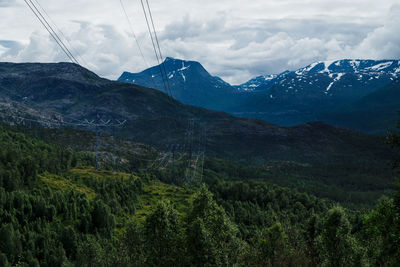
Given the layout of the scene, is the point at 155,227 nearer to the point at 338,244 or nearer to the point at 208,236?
the point at 208,236

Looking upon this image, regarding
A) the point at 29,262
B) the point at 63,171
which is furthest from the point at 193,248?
the point at 63,171

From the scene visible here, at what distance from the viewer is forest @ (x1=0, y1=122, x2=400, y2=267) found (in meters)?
46.1

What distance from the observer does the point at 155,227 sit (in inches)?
2003

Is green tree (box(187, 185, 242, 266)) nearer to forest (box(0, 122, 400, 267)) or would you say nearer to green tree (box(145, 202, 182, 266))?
forest (box(0, 122, 400, 267))

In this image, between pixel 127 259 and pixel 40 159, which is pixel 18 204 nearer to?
pixel 40 159

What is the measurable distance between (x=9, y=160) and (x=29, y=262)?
7448cm

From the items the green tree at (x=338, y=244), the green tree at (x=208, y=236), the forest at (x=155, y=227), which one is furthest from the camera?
the green tree at (x=338, y=244)

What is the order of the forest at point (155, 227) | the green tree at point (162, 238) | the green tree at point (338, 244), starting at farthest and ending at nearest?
the green tree at point (338, 244)
the green tree at point (162, 238)
the forest at point (155, 227)

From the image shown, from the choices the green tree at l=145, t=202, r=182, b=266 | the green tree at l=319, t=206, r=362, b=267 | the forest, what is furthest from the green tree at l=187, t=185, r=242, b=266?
the green tree at l=319, t=206, r=362, b=267

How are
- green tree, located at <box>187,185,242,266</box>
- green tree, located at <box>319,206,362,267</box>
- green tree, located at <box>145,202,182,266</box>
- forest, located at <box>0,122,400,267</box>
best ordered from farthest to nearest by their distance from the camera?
green tree, located at <box>319,206,362,267</box>
green tree, located at <box>145,202,182,266</box>
forest, located at <box>0,122,400,267</box>
green tree, located at <box>187,185,242,266</box>

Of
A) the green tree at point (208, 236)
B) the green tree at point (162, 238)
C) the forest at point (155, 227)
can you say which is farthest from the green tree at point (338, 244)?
the green tree at point (162, 238)

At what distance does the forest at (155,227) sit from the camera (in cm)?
4608

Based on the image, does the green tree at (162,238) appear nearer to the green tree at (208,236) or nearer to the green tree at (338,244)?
the green tree at (208,236)

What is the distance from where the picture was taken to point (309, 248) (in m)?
60.1
